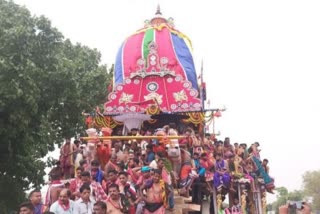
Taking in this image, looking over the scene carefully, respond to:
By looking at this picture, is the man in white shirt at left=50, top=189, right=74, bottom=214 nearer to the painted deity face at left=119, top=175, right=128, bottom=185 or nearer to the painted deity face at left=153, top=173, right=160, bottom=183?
the painted deity face at left=119, top=175, right=128, bottom=185

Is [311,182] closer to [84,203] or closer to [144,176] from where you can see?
[144,176]

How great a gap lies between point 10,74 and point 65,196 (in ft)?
22.9

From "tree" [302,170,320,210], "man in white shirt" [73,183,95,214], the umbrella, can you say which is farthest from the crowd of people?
"tree" [302,170,320,210]

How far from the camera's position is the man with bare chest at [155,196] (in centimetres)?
805

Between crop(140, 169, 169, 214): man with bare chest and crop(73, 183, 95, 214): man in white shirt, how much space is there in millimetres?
1460

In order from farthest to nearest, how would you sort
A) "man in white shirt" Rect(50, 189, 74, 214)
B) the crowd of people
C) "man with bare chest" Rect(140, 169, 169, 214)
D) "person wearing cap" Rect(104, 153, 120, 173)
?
"person wearing cap" Rect(104, 153, 120, 173) < "man with bare chest" Rect(140, 169, 169, 214) < the crowd of people < "man in white shirt" Rect(50, 189, 74, 214)

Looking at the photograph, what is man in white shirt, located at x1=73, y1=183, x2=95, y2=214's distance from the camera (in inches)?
260

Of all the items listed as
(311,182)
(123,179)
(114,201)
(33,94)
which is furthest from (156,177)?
(311,182)

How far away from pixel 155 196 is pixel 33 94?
6095 mm

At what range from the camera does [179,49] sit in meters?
17.6

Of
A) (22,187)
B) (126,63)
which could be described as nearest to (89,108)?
(126,63)

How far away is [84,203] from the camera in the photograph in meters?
6.70

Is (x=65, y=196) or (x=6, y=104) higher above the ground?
(x=6, y=104)

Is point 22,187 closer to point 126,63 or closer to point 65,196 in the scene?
point 126,63
